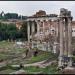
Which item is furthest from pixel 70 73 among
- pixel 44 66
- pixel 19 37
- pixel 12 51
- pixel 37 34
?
pixel 19 37

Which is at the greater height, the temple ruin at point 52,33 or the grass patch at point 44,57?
the temple ruin at point 52,33

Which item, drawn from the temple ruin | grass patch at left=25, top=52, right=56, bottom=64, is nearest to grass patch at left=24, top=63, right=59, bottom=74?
the temple ruin

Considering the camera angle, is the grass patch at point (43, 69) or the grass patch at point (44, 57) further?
the grass patch at point (44, 57)

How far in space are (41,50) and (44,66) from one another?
1139cm

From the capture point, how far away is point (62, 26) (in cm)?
3741

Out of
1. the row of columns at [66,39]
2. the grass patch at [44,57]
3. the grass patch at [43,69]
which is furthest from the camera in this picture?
the grass patch at [44,57]

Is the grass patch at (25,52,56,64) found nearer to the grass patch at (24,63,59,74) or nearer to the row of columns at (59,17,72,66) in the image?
the grass patch at (24,63,59,74)

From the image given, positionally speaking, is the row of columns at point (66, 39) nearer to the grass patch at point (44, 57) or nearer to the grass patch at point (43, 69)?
the grass patch at point (43, 69)

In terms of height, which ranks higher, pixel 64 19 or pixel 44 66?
pixel 64 19

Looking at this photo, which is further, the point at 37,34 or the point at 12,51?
the point at 37,34

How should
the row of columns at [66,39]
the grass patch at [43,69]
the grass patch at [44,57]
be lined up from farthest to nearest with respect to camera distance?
the grass patch at [44,57]
the row of columns at [66,39]
the grass patch at [43,69]

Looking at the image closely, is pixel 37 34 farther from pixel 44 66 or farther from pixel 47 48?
pixel 44 66

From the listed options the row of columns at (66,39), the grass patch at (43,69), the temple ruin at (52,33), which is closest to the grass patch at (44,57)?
the temple ruin at (52,33)

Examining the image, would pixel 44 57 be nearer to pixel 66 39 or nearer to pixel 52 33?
pixel 66 39
